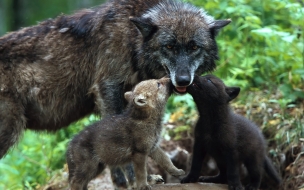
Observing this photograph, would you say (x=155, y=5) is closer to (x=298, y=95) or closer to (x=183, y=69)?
(x=183, y=69)

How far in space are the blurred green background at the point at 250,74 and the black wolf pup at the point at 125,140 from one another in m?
2.50

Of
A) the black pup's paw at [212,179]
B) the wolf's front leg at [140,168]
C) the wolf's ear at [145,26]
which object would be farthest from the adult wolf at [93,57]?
the black pup's paw at [212,179]

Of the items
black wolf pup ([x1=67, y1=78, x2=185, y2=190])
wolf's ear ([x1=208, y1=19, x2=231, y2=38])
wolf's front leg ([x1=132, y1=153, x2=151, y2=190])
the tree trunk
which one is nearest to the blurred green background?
wolf's ear ([x1=208, y1=19, x2=231, y2=38])

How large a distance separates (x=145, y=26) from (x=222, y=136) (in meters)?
1.59

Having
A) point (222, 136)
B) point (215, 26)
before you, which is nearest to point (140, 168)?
point (222, 136)

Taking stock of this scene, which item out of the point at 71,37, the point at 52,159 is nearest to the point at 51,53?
the point at 71,37

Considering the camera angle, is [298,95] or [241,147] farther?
[298,95]

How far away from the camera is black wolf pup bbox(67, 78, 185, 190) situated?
5.84m

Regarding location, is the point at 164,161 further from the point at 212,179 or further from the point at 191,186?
the point at 212,179

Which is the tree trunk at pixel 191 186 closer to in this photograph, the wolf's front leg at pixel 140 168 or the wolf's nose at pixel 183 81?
the wolf's front leg at pixel 140 168

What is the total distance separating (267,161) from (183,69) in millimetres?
1669

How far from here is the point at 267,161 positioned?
22.9 feet

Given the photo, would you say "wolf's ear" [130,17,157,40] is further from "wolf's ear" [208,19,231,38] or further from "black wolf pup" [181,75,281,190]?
"black wolf pup" [181,75,281,190]

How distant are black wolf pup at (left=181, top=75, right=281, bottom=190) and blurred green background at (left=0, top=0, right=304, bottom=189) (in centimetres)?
156
